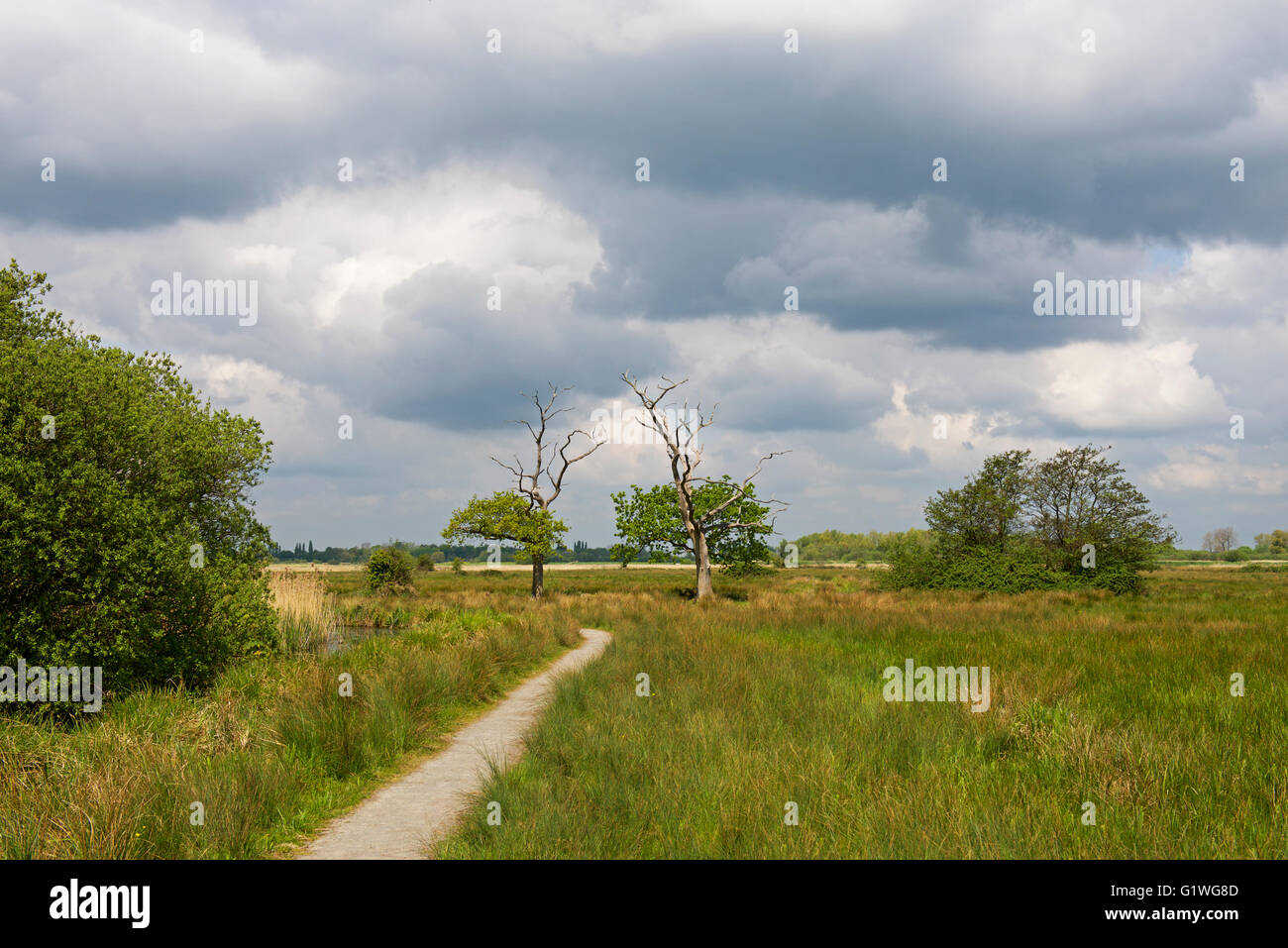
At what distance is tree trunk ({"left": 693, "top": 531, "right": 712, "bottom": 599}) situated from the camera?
3912 cm

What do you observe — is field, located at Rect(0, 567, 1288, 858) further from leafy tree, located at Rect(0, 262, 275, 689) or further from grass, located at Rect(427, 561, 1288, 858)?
leafy tree, located at Rect(0, 262, 275, 689)

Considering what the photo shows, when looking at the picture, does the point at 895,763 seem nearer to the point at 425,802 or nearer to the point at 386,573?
the point at 425,802

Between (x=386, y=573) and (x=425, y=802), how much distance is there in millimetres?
35231

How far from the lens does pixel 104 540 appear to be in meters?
11.0

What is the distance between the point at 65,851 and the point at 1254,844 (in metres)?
8.30

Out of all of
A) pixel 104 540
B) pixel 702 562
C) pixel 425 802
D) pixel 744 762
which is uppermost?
pixel 104 540

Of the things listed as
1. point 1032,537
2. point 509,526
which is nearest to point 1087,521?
point 1032,537

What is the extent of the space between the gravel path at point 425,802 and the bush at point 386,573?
1212 inches

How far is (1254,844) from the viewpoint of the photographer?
5.21m

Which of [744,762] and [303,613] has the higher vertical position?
[744,762]
